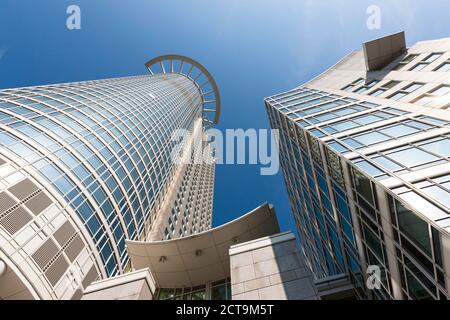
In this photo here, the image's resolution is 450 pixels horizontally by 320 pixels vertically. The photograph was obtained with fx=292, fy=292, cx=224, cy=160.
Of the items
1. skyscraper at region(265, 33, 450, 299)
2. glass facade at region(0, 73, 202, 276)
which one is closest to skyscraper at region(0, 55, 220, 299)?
glass facade at region(0, 73, 202, 276)

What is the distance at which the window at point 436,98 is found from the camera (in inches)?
748

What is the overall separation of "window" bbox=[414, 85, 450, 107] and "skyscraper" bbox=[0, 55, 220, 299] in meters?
29.0

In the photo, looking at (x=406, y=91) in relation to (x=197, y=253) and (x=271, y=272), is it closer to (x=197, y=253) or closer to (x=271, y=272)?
(x=271, y=272)

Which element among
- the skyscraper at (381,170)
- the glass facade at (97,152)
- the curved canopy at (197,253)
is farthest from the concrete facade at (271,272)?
the glass facade at (97,152)

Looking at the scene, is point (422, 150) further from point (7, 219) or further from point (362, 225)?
point (7, 219)

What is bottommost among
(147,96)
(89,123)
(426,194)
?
(426,194)

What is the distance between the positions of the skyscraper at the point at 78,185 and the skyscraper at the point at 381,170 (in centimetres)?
2064

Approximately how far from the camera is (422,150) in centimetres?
1472

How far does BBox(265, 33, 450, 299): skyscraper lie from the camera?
38.8 ft

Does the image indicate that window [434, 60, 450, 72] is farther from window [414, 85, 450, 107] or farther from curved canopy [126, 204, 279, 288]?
curved canopy [126, 204, 279, 288]

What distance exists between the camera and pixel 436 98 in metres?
19.9

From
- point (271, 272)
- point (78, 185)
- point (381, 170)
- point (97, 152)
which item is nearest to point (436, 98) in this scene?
point (381, 170)
